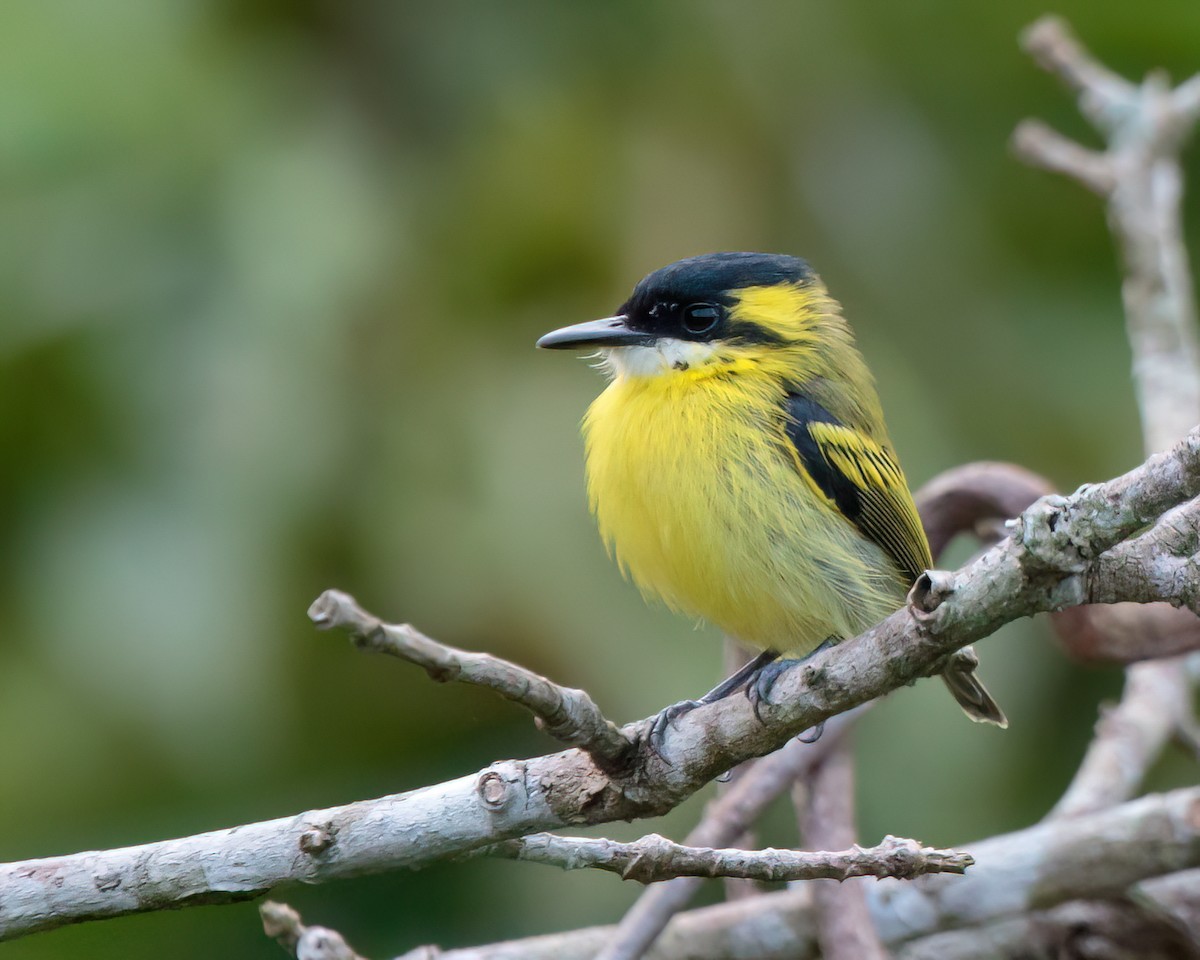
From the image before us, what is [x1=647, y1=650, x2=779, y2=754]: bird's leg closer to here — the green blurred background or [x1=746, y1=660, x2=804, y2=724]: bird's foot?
[x1=746, y1=660, x2=804, y2=724]: bird's foot

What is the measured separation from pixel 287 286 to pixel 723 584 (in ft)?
6.99

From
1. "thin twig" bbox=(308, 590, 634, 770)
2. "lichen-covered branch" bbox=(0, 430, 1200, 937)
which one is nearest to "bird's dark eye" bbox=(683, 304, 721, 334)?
"lichen-covered branch" bbox=(0, 430, 1200, 937)

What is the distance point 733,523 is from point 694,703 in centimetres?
43

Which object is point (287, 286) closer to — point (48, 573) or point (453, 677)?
point (48, 573)

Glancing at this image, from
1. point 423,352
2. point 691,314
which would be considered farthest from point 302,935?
point 423,352

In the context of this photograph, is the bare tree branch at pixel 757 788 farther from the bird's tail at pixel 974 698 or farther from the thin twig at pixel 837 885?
the bird's tail at pixel 974 698

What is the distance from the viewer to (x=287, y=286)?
15.0 ft

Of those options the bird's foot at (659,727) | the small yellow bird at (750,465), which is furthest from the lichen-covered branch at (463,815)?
the small yellow bird at (750,465)

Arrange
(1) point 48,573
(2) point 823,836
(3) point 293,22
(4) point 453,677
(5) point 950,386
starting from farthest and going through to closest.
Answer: (3) point 293,22
(5) point 950,386
(1) point 48,573
(2) point 823,836
(4) point 453,677

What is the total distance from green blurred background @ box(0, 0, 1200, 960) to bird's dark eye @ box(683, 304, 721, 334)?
1150 millimetres

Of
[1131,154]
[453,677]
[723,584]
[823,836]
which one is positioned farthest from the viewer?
[1131,154]

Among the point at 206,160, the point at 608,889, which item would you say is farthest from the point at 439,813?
the point at 206,160

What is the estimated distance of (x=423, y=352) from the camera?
4734 mm

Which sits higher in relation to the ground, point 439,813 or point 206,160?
point 206,160
